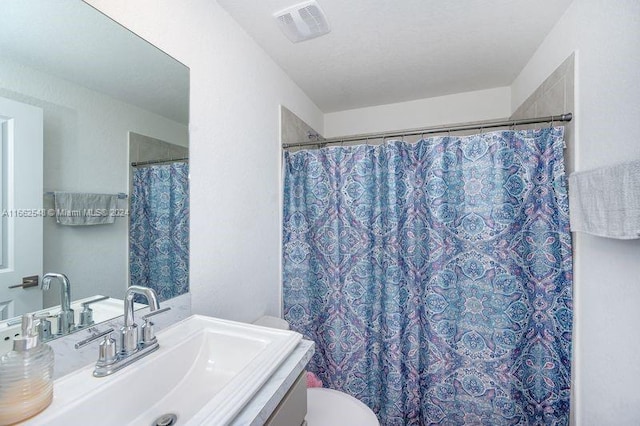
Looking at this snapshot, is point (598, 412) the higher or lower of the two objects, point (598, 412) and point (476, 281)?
the lower

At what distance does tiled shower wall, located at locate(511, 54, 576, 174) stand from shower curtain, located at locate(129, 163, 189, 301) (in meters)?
1.81

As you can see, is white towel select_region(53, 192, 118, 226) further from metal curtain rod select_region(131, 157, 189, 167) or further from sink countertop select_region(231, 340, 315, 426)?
sink countertop select_region(231, 340, 315, 426)

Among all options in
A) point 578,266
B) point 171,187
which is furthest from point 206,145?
point 578,266

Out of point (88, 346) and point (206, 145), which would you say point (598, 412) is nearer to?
point (88, 346)

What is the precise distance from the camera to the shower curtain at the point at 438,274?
1387 mm

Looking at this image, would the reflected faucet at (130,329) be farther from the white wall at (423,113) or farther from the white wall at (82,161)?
the white wall at (423,113)

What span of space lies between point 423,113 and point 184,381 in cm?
255

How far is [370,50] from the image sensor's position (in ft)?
5.54

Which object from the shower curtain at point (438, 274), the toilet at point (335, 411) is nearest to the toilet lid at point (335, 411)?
the toilet at point (335, 411)

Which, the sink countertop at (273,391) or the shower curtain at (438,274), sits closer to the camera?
the sink countertop at (273,391)

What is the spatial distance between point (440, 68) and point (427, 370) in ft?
6.50

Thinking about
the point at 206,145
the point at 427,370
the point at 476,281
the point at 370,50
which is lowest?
the point at 427,370

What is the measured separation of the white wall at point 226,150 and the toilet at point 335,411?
54 cm

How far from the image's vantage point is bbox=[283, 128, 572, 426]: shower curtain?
4.55 ft
